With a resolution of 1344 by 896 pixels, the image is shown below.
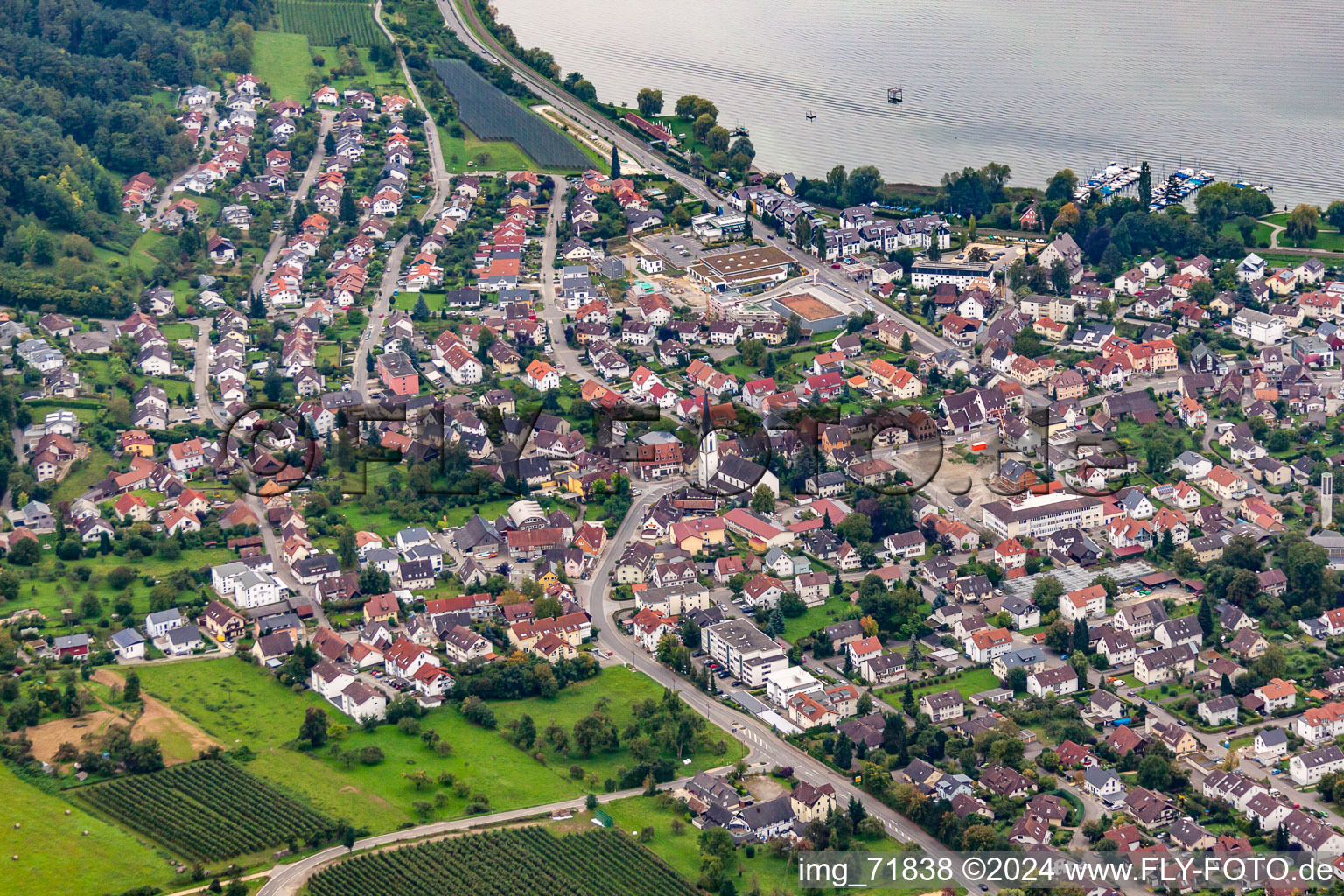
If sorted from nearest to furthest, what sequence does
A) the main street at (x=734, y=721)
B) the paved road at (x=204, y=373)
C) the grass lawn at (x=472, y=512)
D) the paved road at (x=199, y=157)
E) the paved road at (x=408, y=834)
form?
the paved road at (x=408, y=834) → the main street at (x=734, y=721) → the grass lawn at (x=472, y=512) → the paved road at (x=204, y=373) → the paved road at (x=199, y=157)

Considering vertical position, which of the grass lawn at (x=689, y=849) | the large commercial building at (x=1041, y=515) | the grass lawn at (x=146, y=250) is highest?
the grass lawn at (x=146, y=250)

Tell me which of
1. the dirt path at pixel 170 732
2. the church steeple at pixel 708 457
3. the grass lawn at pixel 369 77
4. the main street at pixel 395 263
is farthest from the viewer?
the grass lawn at pixel 369 77

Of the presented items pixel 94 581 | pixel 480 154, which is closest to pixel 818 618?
pixel 94 581

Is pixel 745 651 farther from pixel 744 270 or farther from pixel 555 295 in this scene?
pixel 744 270

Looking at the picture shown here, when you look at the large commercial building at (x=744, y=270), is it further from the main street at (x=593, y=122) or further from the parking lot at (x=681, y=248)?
the main street at (x=593, y=122)

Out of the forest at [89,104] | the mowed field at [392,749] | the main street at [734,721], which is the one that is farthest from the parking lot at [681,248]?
the mowed field at [392,749]

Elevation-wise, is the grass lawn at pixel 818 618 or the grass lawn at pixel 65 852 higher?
the grass lawn at pixel 818 618
